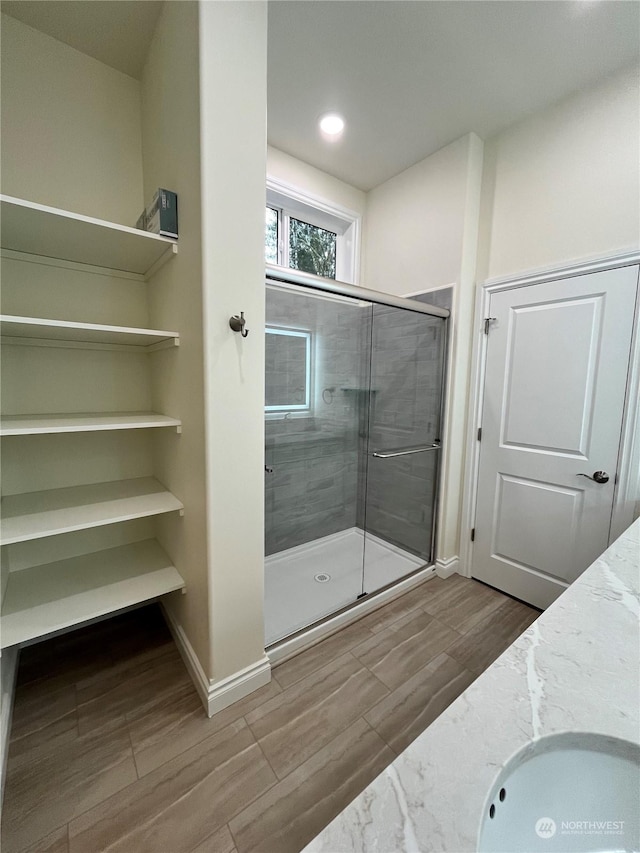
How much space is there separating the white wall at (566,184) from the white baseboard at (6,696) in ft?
10.4

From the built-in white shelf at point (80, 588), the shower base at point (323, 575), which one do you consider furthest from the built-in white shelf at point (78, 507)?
the shower base at point (323, 575)

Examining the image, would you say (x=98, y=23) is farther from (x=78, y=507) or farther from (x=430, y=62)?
(x=78, y=507)

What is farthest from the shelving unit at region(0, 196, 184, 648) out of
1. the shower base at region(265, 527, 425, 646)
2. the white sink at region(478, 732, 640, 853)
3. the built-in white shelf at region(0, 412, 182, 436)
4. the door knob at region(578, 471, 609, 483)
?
the door knob at region(578, 471, 609, 483)

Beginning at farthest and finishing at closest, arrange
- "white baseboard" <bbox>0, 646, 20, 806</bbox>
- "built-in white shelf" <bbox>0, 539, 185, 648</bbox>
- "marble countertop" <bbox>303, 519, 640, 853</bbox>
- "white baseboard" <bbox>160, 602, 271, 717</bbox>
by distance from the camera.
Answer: "white baseboard" <bbox>160, 602, 271, 717</bbox>, "built-in white shelf" <bbox>0, 539, 185, 648</bbox>, "white baseboard" <bbox>0, 646, 20, 806</bbox>, "marble countertop" <bbox>303, 519, 640, 853</bbox>

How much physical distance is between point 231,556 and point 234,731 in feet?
2.21

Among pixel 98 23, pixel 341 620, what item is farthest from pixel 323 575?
pixel 98 23

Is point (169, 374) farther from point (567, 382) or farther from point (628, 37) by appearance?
point (628, 37)

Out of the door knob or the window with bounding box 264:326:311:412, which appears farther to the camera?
the window with bounding box 264:326:311:412

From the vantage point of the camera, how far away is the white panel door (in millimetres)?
1785

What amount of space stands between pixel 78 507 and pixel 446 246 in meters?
2.52

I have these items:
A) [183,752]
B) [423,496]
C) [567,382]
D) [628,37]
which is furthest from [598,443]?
[183,752]

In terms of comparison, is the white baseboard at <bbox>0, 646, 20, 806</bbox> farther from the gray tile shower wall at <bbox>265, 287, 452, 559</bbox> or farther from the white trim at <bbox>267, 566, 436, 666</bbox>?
the gray tile shower wall at <bbox>265, 287, 452, 559</bbox>

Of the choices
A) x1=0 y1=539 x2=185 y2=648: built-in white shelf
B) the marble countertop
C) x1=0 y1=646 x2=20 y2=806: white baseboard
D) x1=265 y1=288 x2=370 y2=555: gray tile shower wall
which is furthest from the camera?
x1=265 y1=288 x2=370 y2=555: gray tile shower wall

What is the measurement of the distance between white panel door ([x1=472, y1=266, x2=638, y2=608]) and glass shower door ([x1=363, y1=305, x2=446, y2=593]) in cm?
33
